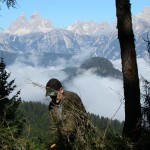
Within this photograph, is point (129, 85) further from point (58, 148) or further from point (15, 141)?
point (15, 141)

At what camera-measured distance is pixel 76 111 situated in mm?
5770

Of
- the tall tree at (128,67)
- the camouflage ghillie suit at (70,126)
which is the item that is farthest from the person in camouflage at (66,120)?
the tall tree at (128,67)

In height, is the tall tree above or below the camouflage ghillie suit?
above

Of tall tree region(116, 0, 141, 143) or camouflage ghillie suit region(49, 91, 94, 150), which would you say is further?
tall tree region(116, 0, 141, 143)

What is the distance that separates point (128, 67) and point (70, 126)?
216 cm

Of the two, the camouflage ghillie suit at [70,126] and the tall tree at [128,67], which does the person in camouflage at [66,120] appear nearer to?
the camouflage ghillie suit at [70,126]

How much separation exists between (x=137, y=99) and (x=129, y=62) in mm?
691

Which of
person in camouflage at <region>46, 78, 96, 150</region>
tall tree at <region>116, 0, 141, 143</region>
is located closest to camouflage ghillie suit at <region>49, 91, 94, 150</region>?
person in camouflage at <region>46, 78, 96, 150</region>

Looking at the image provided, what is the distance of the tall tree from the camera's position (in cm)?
696

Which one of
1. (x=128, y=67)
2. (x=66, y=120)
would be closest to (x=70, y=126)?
A: (x=66, y=120)

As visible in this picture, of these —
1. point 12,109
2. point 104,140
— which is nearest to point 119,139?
point 104,140

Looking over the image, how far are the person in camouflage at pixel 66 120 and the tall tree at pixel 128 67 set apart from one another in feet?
3.88

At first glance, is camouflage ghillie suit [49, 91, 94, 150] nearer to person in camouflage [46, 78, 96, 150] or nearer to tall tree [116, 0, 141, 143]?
person in camouflage [46, 78, 96, 150]

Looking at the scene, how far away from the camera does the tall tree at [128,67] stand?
6965 millimetres
